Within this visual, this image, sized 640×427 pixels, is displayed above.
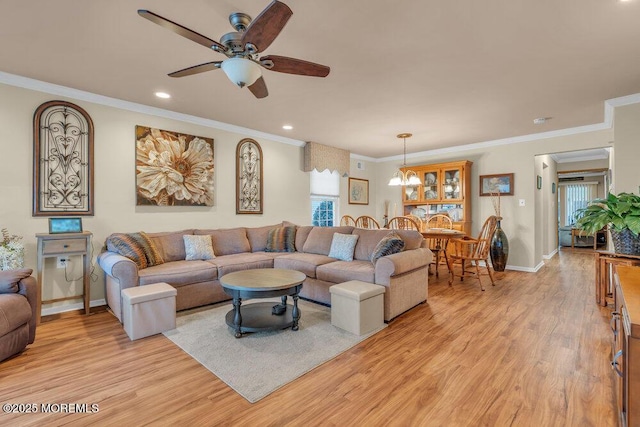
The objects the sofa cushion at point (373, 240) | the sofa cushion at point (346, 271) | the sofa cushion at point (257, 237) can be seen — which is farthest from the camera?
the sofa cushion at point (257, 237)

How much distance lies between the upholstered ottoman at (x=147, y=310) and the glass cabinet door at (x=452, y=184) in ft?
17.0

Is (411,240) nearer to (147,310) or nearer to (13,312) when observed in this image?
(147,310)

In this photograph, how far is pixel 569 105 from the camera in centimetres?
375

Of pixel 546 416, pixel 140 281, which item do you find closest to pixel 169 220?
pixel 140 281

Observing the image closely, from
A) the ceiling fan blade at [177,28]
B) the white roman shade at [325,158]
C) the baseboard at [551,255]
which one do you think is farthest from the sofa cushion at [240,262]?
the baseboard at [551,255]

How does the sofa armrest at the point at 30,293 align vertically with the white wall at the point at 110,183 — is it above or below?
below

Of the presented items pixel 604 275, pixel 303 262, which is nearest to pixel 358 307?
pixel 303 262

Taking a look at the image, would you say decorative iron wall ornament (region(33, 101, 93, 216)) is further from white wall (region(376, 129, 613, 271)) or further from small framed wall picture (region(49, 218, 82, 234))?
white wall (region(376, 129, 613, 271))

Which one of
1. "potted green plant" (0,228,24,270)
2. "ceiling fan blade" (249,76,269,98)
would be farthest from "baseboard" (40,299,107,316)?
"ceiling fan blade" (249,76,269,98)

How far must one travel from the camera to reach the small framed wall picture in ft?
10.2

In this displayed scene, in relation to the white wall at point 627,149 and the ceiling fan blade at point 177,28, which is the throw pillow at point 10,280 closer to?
the ceiling fan blade at point 177,28

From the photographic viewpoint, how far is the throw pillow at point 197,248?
3818mm

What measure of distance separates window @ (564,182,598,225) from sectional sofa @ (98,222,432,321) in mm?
8390

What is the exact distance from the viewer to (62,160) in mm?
3275
